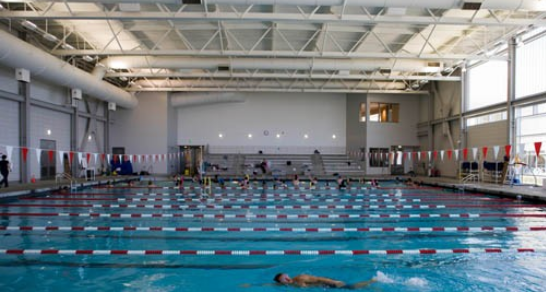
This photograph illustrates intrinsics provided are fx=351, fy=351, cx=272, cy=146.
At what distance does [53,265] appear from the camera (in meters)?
4.86

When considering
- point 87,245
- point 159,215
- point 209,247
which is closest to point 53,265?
point 87,245

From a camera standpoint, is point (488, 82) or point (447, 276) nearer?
point (447, 276)

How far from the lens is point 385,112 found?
23.8 metres

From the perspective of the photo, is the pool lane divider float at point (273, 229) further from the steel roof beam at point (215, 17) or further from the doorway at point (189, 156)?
the doorway at point (189, 156)

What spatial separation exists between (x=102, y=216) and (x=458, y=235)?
25.2 ft

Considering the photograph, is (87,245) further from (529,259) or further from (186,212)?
(529,259)

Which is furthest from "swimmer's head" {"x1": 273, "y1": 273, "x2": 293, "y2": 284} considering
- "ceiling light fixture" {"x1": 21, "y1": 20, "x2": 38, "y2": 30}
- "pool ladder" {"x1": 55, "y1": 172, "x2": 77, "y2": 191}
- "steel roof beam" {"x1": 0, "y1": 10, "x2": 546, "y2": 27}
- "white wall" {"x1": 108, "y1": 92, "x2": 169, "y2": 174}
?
"white wall" {"x1": 108, "y1": 92, "x2": 169, "y2": 174}

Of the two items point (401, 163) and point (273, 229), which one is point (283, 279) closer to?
point (273, 229)

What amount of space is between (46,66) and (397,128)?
19984mm

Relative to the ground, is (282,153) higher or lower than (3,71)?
lower

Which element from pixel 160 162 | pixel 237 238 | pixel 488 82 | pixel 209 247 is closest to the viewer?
pixel 209 247

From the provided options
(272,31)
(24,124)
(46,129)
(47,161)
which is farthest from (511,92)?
(47,161)

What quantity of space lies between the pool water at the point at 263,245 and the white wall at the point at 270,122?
14.0 metres

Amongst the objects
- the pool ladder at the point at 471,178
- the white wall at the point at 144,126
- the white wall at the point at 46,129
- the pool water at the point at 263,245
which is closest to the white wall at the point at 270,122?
the white wall at the point at 144,126
